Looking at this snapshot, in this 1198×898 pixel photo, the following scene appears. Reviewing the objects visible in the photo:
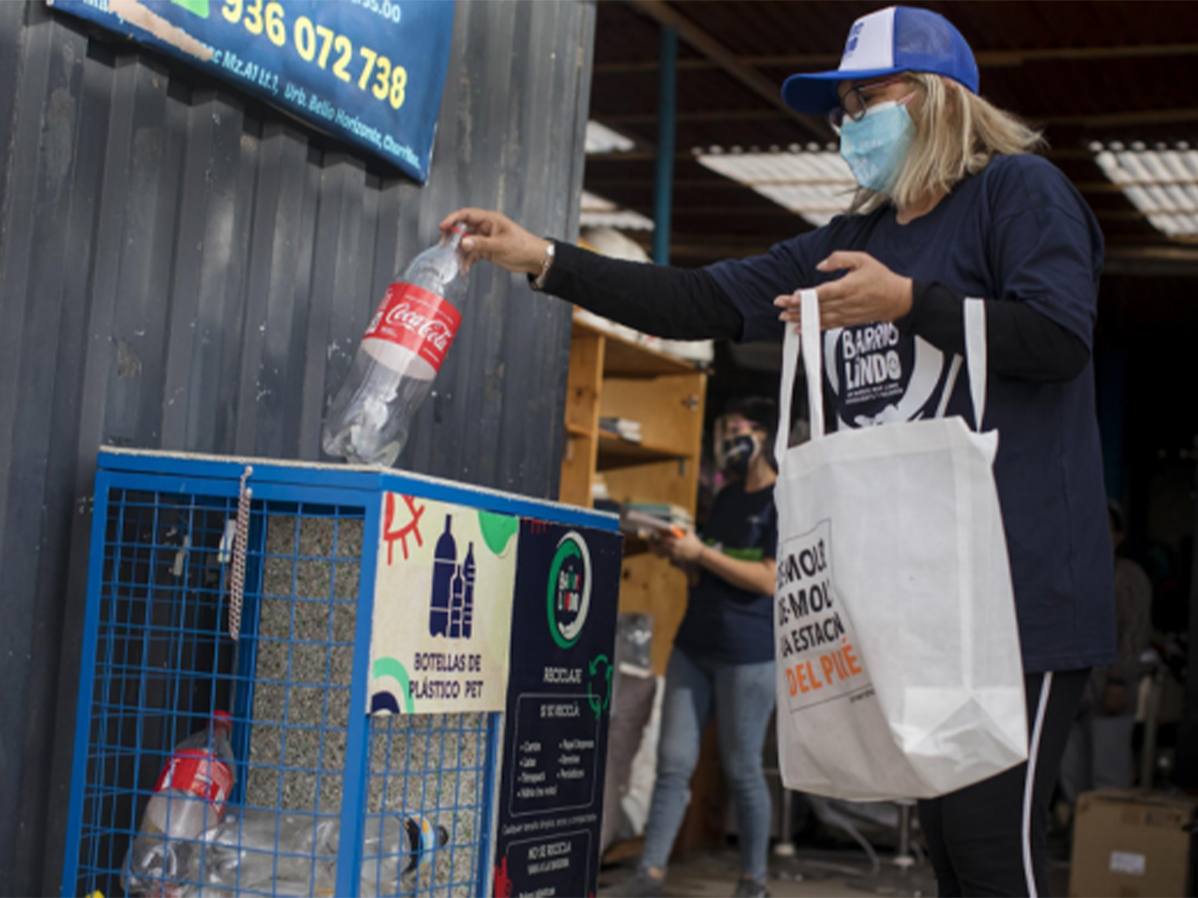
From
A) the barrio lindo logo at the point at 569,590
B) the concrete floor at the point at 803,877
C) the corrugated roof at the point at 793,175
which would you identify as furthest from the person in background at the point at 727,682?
the corrugated roof at the point at 793,175

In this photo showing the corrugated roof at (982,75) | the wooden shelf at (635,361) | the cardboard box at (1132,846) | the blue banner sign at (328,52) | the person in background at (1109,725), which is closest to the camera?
the blue banner sign at (328,52)

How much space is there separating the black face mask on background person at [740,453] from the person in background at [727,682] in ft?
0.53

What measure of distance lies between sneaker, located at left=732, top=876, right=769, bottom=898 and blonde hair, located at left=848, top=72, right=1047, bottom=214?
A: 3458mm

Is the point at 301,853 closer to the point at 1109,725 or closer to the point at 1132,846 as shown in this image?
the point at 1132,846

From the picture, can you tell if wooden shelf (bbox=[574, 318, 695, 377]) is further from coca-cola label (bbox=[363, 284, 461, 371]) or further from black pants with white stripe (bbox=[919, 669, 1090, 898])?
A: black pants with white stripe (bbox=[919, 669, 1090, 898])

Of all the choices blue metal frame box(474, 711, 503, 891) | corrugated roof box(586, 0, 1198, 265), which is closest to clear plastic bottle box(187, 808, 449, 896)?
blue metal frame box(474, 711, 503, 891)

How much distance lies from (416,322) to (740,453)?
10.2ft

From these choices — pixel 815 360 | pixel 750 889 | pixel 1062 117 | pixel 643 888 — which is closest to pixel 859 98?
pixel 815 360

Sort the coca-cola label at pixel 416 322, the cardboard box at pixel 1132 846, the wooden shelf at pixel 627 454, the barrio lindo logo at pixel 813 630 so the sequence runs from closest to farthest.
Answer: the barrio lindo logo at pixel 813 630 < the coca-cola label at pixel 416 322 < the cardboard box at pixel 1132 846 < the wooden shelf at pixel 627 454

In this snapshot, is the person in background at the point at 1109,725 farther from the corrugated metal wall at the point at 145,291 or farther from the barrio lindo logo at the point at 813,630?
the barrio lindo logo at the point at 813,630

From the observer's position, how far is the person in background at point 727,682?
4.83 m

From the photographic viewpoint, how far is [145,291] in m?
2.24

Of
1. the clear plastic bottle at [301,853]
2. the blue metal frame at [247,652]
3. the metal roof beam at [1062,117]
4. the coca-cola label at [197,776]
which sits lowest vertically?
the clear plastic bottle at [301,853]

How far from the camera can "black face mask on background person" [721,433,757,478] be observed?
17.3 ft
